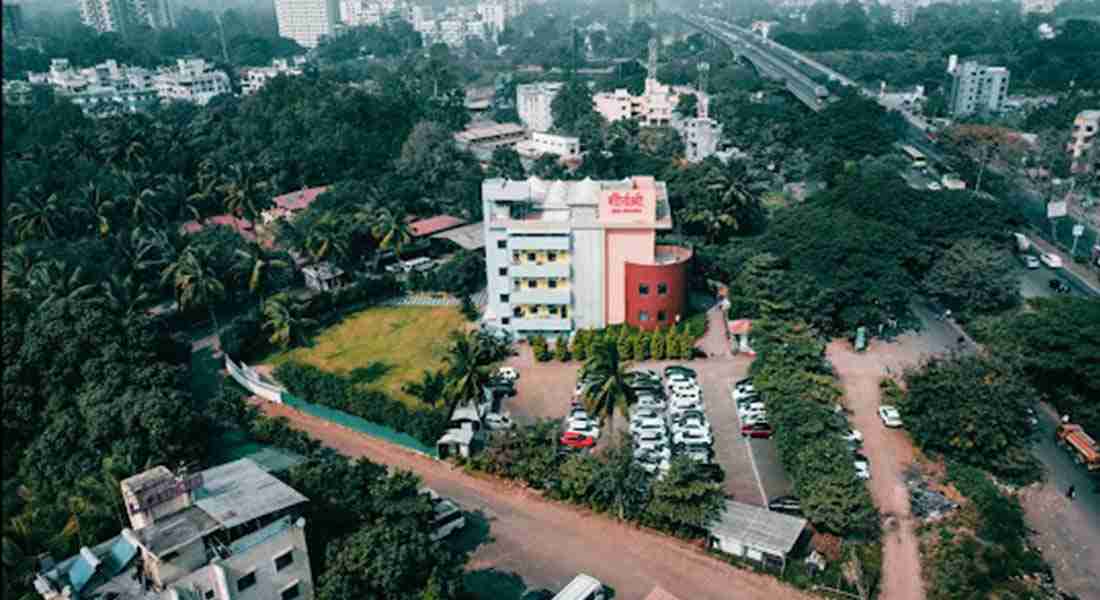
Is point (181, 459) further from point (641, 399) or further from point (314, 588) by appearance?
point (641, 399)

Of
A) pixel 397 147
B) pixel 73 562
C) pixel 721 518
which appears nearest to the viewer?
pixel 73 562

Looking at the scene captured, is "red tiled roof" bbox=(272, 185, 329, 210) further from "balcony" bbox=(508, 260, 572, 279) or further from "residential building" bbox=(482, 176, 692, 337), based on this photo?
"balcony" bbox=(508, 260, 572, 279)

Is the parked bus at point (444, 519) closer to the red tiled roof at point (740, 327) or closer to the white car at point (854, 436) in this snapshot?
the white car at point (854, 436)

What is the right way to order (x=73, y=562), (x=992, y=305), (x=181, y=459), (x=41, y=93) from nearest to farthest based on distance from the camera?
1. (x=73, y=562)
2. (x=181, y=459)
3. (x=992, y=305)
4. (x=41, y=93)

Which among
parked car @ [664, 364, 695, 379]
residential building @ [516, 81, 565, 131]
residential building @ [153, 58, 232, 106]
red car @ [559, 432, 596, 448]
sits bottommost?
red car @ [559, 432, 596, 448]

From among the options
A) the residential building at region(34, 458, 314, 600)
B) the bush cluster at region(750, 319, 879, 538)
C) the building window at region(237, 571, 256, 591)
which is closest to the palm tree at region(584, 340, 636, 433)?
the bush cluster at region(750, 319, 879, 538)

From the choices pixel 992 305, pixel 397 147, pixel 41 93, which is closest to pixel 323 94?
pixel 397 147
